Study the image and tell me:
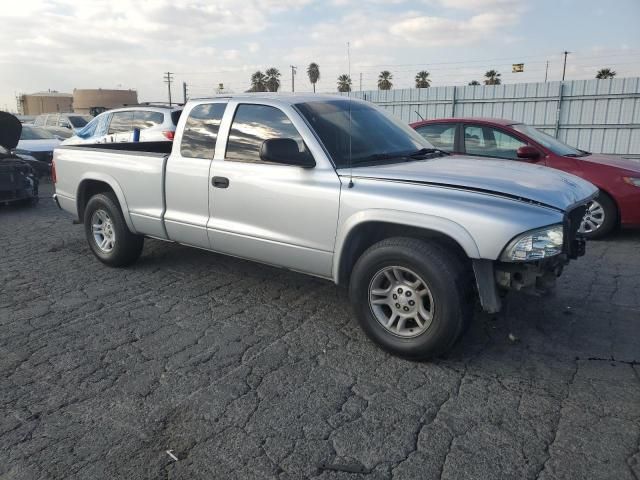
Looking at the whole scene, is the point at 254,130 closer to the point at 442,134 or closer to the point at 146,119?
Result: the point at 442,134

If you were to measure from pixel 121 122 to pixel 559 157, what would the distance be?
8.42 m

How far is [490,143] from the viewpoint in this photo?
24.6 feet

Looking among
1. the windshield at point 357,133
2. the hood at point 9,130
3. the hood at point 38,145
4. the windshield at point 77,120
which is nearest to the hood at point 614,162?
the windshield at point 357,133

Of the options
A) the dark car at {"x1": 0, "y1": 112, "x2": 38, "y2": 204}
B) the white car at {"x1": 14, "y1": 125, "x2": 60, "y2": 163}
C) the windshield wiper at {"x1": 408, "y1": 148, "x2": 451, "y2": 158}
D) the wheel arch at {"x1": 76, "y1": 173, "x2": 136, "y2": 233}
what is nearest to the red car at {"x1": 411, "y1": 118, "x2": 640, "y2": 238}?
the windshield wiper at {"x1": 408, "y1": 148, "x2": 451, "y2": 158}

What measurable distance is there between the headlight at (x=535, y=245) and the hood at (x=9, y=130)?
10416mm

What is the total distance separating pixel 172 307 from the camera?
4.71m

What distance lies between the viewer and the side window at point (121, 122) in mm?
10648

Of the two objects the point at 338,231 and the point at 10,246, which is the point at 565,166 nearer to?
the point at 338,231

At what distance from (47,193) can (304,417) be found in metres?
10.9

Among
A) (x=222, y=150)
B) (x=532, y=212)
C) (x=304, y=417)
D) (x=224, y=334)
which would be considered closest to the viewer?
(x=304, y=417)

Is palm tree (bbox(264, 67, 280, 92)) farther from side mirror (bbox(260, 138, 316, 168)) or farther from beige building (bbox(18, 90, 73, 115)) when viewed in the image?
side mirror (bbox(260, 138, 316, 168))

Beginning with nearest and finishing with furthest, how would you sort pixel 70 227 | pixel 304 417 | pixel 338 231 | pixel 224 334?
pixel 304 417 → pixel 338 231 → pixel 224 334 → pixel 70 227

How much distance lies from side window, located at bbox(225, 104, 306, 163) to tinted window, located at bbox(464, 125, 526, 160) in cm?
410

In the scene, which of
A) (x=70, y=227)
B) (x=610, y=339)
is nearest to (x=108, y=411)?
(x=610, y=339)
